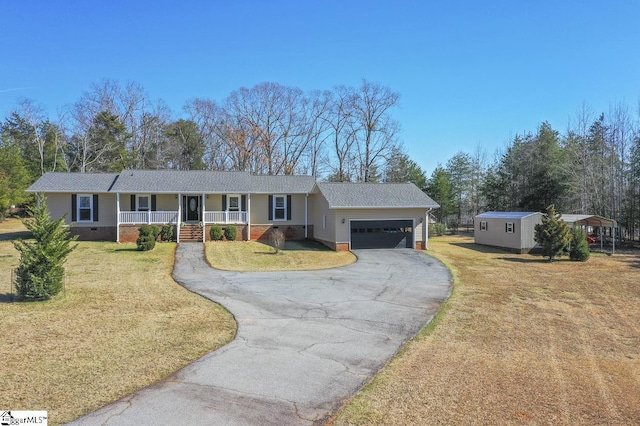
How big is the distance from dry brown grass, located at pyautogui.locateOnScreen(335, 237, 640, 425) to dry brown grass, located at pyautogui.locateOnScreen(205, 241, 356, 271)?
699 centimetres

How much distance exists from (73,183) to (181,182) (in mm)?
6387

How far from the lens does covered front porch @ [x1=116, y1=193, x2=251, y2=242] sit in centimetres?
2522

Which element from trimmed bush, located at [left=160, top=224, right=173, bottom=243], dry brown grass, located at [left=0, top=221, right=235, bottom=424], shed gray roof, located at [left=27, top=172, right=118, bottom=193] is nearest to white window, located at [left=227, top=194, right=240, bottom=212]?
trimmed bush, located at [left=160, top=224, right=173, bottom=243]

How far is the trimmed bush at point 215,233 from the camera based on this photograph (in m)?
25.6

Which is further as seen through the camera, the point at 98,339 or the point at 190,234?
the point at 190,234

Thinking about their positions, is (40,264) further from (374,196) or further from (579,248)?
(579,248)

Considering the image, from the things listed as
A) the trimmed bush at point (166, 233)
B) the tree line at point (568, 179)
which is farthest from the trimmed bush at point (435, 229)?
the trimmed bush at point (166, 233)

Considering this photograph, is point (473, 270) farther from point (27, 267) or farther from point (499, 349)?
point (27, 267)

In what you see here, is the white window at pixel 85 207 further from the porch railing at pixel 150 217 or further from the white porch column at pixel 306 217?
the white porch column at pixel 306 217

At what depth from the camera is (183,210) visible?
27.2m

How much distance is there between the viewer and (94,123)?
4412 centimetres

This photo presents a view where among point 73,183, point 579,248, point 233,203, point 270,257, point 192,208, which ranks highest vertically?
point 73,183

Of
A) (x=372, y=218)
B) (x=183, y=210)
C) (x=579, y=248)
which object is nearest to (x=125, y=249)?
(x=183, y=210)

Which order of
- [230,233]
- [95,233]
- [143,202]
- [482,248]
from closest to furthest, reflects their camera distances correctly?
[95,233] → [230,233] → [143,202] → [482,248]
